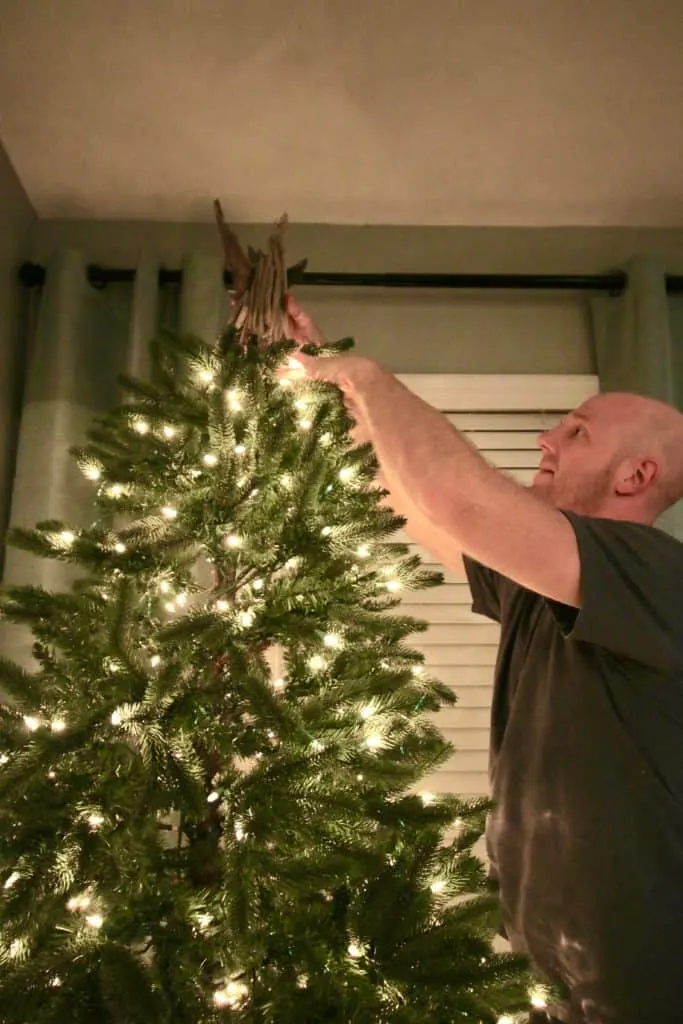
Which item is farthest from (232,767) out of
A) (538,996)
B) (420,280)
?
(420,280)

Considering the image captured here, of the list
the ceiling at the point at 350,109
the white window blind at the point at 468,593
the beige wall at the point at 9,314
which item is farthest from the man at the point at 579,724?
the beige wall at the point at 9,314

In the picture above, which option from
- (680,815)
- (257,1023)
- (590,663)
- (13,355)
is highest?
(13,355)

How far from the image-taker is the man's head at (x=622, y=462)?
114cm

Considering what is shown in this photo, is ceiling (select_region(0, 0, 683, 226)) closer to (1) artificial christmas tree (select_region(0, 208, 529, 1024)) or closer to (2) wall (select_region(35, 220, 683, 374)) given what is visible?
(2) wall (select_region(35, 220, 683, 374))

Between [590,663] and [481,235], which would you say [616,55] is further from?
[590,663]

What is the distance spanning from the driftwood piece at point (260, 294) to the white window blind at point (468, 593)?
31.4 inches

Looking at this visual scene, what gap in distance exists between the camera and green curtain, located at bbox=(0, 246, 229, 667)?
1651 millimetres

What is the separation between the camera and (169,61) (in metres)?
1.51

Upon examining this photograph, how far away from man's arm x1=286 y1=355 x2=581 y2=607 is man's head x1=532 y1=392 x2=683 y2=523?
24cm

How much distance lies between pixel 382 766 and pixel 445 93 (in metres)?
1.40

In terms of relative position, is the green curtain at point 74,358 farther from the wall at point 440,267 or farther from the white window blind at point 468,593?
the white window blind at point 468,593

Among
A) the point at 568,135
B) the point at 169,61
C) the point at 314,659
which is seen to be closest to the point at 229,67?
the point at 169,61

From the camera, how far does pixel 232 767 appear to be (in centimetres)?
78

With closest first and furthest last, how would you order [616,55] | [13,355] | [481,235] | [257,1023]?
[257,1023] → [616,55] → [13,355] → [481,235]
